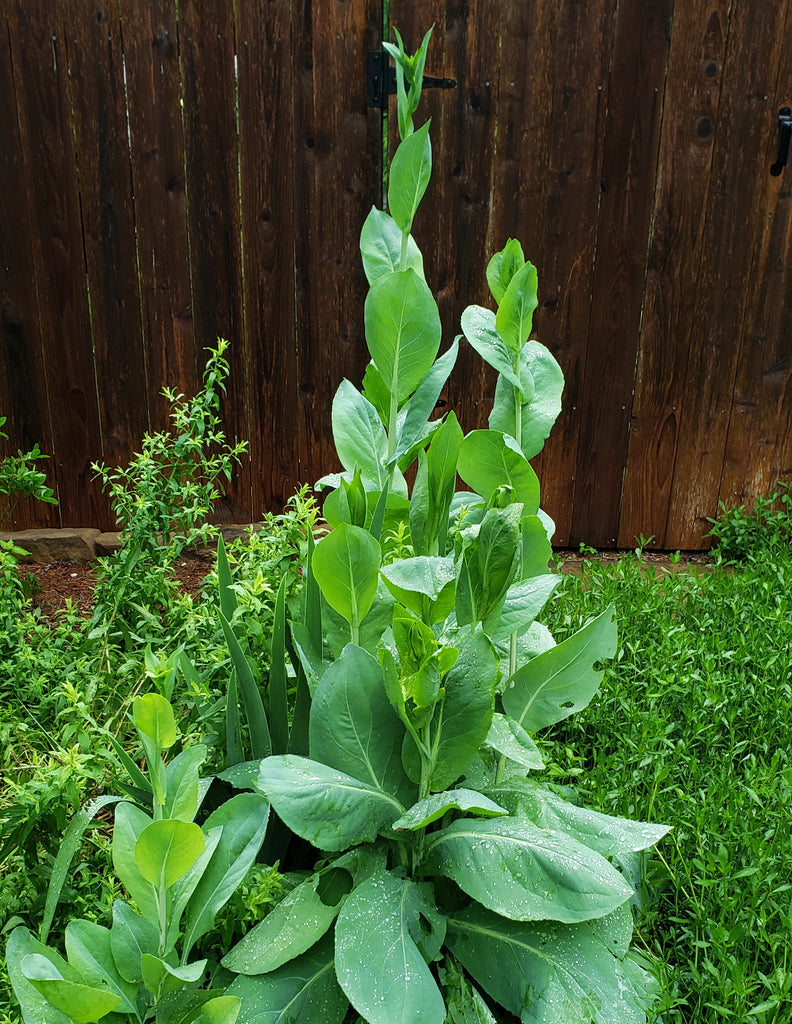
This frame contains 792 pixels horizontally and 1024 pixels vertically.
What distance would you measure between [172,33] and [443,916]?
3038 millimetres

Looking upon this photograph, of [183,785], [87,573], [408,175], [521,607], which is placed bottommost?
[87,573]

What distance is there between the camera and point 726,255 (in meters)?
3.29

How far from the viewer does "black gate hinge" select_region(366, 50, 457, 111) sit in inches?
119

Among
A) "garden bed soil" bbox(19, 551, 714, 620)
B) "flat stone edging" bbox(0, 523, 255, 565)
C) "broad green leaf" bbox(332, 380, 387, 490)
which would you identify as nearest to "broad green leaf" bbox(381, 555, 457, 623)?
"broad green leaf" bbox(332, 380, 387, 490)

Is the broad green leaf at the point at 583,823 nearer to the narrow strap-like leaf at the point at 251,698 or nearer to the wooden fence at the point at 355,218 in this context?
the narrow strap-like leaf at the point at 251,698

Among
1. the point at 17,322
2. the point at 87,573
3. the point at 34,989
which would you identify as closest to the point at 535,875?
the point at 34,989

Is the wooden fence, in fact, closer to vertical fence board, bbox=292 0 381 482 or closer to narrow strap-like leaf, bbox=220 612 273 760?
vertical fence board, bbox=292 0 381 482

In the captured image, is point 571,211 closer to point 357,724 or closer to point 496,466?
point 496,466

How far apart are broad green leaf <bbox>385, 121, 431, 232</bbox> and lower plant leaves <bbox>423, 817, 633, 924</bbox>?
36.1 inches

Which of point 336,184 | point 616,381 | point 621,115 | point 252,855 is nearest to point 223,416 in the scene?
point 336,184

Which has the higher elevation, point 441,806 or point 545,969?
point 441,806

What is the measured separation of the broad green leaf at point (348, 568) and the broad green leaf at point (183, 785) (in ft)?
0.95

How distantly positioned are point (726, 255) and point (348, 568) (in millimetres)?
2757

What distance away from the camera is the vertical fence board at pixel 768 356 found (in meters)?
3.19
